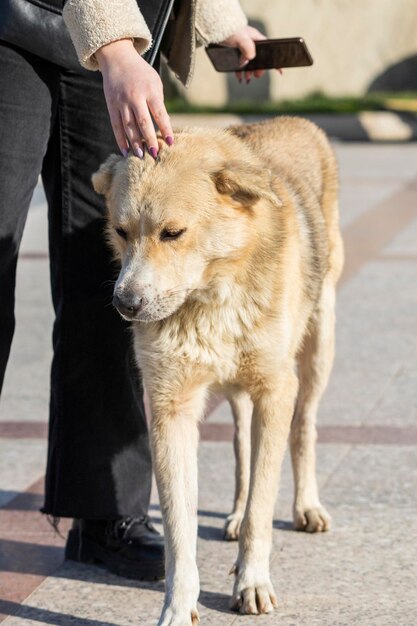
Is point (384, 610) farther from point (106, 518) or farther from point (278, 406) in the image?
point (106, 518)

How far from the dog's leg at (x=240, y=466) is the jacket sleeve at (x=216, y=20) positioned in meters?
1.13

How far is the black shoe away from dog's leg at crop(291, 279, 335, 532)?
497mm

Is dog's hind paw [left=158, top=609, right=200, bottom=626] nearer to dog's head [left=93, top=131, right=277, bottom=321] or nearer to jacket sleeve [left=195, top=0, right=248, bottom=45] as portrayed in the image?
dog's head [left=93, top=131, right=277, bottom=321]

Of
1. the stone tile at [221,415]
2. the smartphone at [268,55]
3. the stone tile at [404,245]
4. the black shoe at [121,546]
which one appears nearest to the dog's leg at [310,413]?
the black shoe at [121,546]

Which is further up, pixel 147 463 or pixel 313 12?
pixel 147 463

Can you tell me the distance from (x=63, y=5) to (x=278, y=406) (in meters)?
1.24

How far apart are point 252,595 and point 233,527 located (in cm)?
64

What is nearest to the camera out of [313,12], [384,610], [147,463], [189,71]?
[384,610]

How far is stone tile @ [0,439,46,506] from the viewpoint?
456cm

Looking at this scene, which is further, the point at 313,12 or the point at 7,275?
the point at 313,12

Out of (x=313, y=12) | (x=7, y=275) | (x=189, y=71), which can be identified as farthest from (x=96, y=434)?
(x=313, y=12)

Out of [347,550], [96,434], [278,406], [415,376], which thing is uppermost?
[278,406]

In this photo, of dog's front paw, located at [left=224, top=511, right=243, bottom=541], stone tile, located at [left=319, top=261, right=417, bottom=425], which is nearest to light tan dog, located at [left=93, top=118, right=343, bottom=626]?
dog's front paw, located at [left=224, top=511, right=243, bottom=541]

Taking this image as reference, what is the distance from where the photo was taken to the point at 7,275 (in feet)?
11.8
